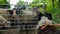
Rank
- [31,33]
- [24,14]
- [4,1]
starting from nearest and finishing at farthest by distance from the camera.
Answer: [31,33], [24,14], [4,1]

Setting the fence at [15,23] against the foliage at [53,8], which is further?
the fence at [15,23]

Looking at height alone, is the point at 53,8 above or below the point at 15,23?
above

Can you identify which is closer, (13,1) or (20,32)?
(20,32)

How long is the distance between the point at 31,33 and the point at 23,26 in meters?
0.30

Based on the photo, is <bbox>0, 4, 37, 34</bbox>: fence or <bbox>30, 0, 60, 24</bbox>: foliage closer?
<bbox>30, 0, 60, 24</bbox>: foliage

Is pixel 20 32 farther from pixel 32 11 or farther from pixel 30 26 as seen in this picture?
pixel 32 11

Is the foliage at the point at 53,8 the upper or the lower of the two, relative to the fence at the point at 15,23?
upper

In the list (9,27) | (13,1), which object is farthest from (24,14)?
(13,1)

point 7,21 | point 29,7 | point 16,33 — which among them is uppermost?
point 29,7

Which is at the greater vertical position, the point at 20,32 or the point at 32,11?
the point at 32,11

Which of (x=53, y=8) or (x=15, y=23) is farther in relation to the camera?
(x=15, y=23)

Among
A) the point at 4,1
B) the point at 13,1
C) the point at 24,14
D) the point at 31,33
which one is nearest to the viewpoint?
the point at 31,33

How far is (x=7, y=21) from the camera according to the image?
479cm

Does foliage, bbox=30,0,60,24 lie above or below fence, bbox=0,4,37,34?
above
